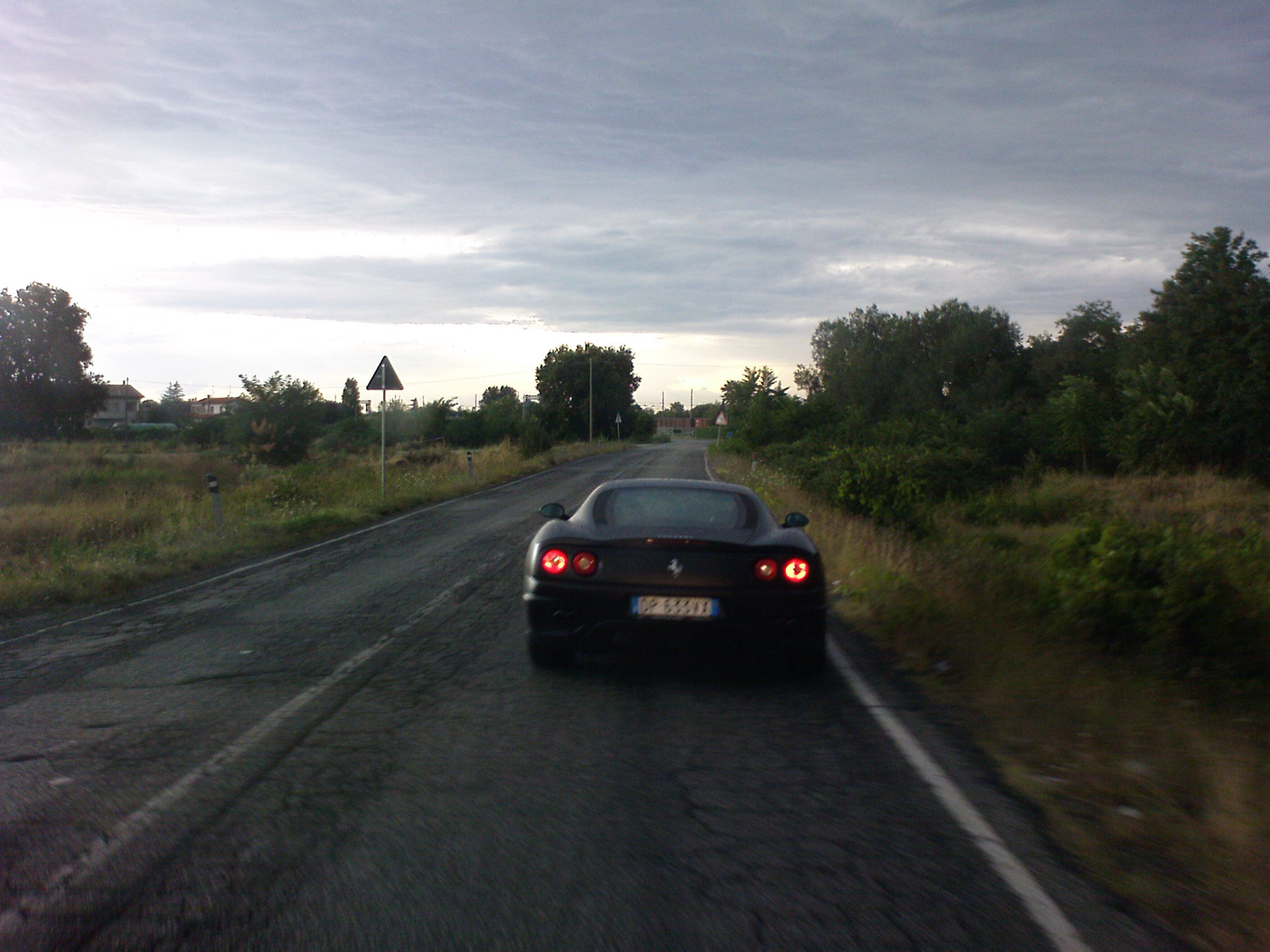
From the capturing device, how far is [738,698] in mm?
5977

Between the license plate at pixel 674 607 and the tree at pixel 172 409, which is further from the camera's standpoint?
the tree at pixel 172 409

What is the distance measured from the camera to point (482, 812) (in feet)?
13.1

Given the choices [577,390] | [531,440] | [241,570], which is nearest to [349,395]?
[577,390]

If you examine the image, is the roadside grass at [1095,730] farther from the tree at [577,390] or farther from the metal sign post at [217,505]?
the tree at [577,390]

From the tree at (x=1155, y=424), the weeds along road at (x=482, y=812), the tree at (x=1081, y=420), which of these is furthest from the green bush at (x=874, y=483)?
the tree at (x=1081, y=420)

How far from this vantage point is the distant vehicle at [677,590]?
6.01 metres

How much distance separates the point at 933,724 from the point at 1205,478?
34238 mm

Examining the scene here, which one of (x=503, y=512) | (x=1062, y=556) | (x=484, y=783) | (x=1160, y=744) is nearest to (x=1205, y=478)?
(x=503, y=512)

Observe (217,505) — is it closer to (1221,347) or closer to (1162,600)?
(1162,600)

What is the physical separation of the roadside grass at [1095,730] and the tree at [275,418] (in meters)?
30.0

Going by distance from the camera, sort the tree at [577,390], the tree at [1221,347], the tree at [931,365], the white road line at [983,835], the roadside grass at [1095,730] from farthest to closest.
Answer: the tree at [577,390] → the tree at [931,365] → the tree at [1221,347] → the roadside grass at [1095,730] → the white road line at [983,835]

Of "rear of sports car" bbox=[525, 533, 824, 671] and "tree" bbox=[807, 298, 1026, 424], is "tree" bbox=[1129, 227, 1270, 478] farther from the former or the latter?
"rear of sports car" bbox=[525, 533, 824, 671]

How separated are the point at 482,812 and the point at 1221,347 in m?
41.8

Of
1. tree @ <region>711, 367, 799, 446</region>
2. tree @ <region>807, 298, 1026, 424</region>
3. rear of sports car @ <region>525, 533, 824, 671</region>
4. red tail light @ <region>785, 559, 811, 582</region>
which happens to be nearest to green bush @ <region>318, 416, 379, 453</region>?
tree @ <region>711, 367, 799, 446</region>
